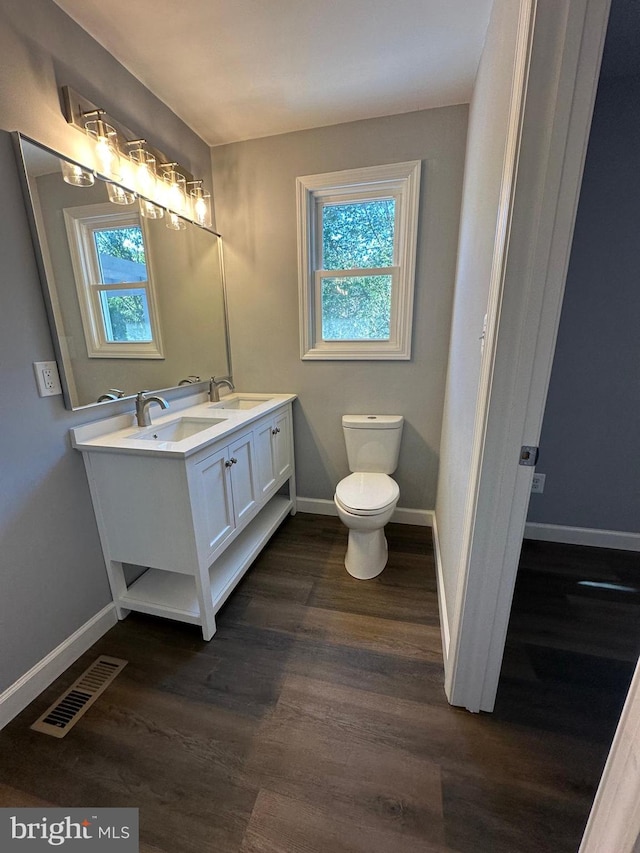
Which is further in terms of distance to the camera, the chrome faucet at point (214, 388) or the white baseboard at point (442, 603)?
the chrome faucet at point (214, 388)

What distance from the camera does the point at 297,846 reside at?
918 mm

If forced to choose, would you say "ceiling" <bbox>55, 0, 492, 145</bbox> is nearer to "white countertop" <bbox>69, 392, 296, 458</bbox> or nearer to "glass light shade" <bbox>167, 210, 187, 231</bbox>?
"glass light shade" <bbox>167, 210, 187, 231</bbox>

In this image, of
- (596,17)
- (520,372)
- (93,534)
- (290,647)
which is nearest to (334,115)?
(596,17)

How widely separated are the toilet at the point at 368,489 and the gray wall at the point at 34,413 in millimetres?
1207

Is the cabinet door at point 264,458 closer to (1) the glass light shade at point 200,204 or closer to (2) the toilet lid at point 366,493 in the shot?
(2) the toilet lid at point 366,493

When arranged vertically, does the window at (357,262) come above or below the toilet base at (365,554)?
above

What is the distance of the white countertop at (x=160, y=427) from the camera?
4.45 ft

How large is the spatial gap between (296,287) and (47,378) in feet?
4.78

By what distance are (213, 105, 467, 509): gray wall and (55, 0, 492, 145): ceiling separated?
0.47ft

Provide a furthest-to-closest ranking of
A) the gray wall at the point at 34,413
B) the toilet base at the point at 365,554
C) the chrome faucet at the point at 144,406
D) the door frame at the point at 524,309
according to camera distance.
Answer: the toilet base at the point at 365,554, the chrome faucet at the point at 144,406, the gray wall at the point at 34,413, the door frame at the point at 524,309

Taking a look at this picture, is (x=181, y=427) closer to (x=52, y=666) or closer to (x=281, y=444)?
(x=281, y=444)

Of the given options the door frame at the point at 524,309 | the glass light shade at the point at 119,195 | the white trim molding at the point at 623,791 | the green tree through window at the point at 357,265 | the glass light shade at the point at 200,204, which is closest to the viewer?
the white trim molding at the point at 623,791

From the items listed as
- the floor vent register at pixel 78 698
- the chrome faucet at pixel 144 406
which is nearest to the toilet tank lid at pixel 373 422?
the chrome faucet at pixel 144 406

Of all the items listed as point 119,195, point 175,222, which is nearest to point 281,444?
point 175,222
